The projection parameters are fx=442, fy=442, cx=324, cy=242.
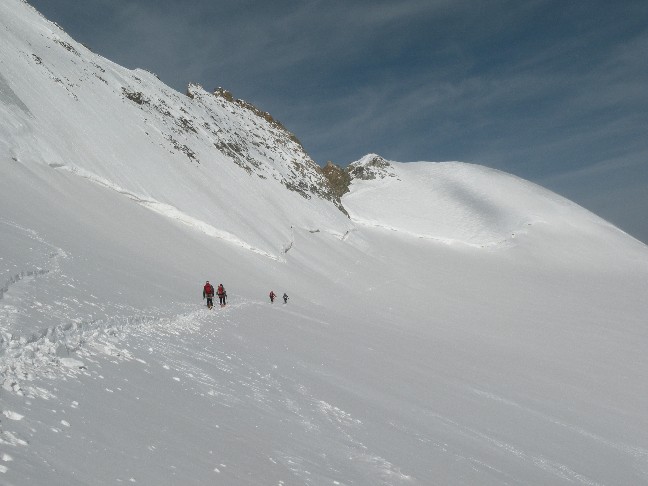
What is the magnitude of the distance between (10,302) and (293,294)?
79.6 feet

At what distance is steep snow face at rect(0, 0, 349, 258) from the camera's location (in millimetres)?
30547

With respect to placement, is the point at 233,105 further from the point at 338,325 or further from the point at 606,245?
the point at 606,245

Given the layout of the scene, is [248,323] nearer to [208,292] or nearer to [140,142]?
[208,292]

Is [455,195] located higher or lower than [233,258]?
higher

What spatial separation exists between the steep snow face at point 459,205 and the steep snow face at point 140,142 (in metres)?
15.2

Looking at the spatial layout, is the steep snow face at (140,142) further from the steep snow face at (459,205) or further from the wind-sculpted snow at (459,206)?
the steep snow face at (459,205)

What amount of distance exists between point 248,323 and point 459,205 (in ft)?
230

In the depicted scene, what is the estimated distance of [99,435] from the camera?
14.3 feet

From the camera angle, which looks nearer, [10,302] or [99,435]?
[99,435]

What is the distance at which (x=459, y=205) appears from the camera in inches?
3140

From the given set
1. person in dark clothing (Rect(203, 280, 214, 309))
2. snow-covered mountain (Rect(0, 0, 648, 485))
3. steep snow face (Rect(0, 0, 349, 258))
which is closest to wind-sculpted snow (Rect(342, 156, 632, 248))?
snow-covered mountain (Rect(0, 0, 648, 485))

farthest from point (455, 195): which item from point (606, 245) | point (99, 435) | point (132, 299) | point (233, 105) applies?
point (99, 435)

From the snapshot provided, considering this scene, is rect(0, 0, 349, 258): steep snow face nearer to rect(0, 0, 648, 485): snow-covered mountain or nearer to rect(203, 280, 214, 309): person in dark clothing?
rect(0, 0, 648, 485): snow-covered mountain

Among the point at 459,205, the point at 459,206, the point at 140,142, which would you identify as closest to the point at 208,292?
the point at 140,142
